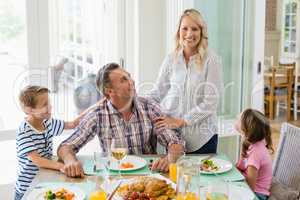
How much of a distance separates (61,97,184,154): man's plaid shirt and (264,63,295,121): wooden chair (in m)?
4.35

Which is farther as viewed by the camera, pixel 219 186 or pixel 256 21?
pixel 256 21

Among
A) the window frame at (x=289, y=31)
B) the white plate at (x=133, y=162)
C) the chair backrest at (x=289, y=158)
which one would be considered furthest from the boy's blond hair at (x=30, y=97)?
the window frame at (x=289, y=31)

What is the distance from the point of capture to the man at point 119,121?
7.39ft

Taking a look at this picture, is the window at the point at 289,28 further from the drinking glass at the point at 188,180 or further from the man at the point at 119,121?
the drinking glass at the point at 188,180

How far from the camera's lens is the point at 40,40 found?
330 cm

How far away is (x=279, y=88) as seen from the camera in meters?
6.61

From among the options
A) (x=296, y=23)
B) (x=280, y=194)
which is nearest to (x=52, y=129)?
(x=280, y=194)

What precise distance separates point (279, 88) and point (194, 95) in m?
4.40

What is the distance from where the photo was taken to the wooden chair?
639cm

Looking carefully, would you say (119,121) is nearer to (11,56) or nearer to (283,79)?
(11,56)

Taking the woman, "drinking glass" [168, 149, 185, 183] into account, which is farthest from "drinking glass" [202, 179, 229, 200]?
the woman

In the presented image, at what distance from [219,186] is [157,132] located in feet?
2.94

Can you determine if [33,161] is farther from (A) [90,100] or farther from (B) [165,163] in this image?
(A) [90,100]

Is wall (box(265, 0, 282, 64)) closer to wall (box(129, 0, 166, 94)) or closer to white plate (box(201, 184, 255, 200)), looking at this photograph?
wall (box(129, 0, 166, 94))
